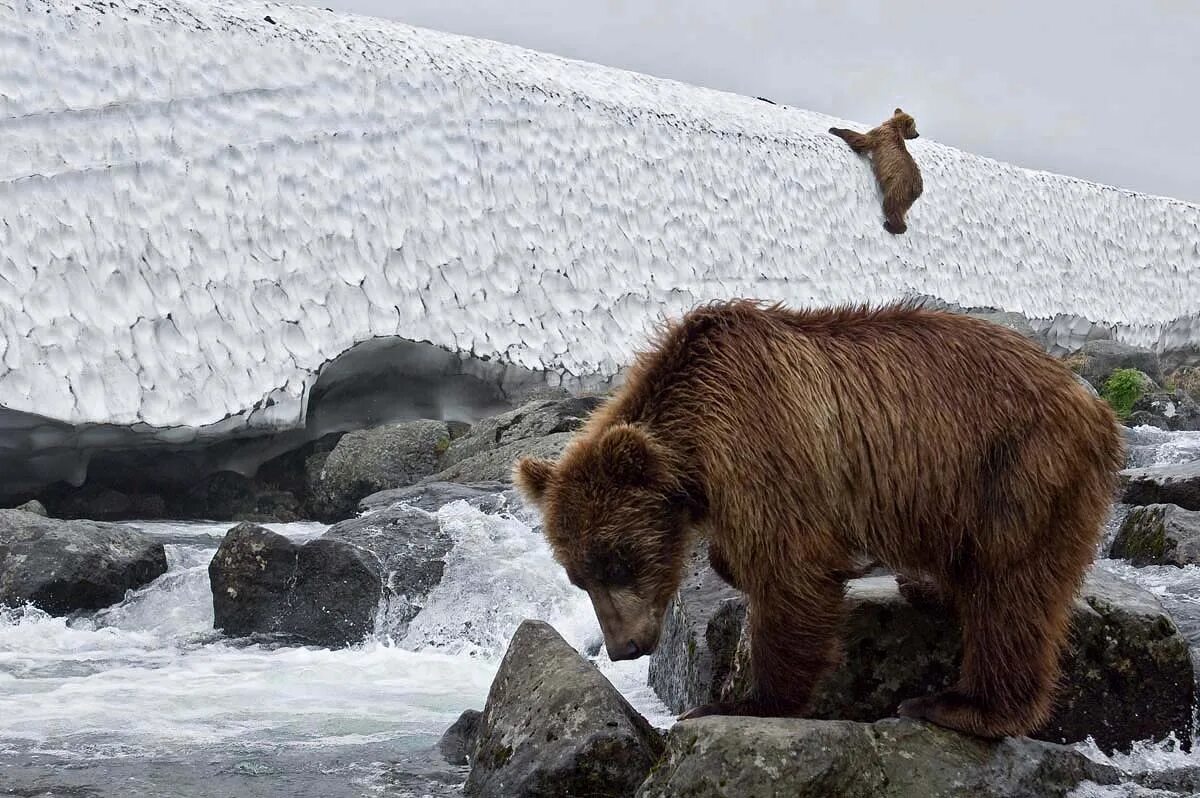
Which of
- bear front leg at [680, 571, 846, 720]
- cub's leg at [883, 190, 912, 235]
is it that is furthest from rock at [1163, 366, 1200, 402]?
bear front leg at [680, 571, 846, 720]

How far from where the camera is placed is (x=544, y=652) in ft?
15.9

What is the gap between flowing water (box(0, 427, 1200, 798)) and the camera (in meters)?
4.89

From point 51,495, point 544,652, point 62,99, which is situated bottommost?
point 51,495

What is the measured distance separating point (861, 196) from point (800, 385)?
19.4m

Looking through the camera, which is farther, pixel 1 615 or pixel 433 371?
pixel 433 371

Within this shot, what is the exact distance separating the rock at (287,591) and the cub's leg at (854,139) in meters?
17.0

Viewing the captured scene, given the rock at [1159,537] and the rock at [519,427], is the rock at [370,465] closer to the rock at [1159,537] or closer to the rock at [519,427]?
the rock at [519,427]

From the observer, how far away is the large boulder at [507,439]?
10602mm

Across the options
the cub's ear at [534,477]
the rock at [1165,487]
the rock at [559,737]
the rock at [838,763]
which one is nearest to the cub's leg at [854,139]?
the rock at [1165,487]

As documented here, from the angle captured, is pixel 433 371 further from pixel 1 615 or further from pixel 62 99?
pixel 1 615

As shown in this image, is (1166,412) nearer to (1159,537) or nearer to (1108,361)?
(1108,361)

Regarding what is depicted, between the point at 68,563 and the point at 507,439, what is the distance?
4.25 metres

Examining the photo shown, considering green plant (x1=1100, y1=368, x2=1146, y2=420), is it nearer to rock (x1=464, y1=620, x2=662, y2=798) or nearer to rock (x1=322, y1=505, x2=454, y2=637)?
rock (x1=322, y1=505, x2=454, y2=637)

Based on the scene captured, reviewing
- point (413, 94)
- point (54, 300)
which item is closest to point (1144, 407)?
point (413, 94)
